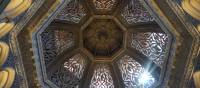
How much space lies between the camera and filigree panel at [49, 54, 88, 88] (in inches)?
416

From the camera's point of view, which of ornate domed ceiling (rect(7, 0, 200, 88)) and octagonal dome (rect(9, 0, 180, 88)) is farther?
octagonal dome (rect(9, 0, 180, 88))

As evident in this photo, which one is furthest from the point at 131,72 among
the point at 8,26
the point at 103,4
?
the point at 8,26

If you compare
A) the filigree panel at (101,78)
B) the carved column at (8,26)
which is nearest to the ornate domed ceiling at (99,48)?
the filigree panel at (101,78)

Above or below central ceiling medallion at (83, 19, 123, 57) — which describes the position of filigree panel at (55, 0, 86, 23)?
above

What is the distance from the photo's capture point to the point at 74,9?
35.5 feet

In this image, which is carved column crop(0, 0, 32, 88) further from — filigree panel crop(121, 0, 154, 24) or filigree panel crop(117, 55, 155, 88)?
filigree panel crop(117, 55, 155, 88)

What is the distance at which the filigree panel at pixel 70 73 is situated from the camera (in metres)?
10.6

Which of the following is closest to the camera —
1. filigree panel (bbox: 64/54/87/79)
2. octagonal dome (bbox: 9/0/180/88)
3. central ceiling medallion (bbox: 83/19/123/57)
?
octagonal dome (bbox: 9/0/180/88)

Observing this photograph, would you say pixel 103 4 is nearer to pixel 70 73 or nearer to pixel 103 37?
pixel 103 37

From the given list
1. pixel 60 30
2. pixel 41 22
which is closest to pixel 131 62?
pixel 60 30

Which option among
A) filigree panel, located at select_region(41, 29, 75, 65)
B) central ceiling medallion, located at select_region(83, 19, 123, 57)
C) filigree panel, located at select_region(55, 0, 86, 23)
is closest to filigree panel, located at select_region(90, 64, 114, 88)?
central ceiling medallion, located at select_region(83, 19, 123, 57)

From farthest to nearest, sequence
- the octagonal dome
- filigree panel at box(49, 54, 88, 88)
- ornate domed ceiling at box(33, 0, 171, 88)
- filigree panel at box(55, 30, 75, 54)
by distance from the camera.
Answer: filigree panel at box(55, 30, 75, 54) → filigree panel at box(49, 54, 88, 88) → ornate domed ceiling at box(33, 0, 171, 88) → the octagonal dome

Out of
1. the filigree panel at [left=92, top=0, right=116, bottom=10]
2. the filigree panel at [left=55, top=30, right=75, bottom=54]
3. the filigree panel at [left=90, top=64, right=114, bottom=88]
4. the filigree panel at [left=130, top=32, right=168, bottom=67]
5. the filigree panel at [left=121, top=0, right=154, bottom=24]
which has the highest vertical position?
the filigree panel at [left=92, top=0, right=116, bottom=10]

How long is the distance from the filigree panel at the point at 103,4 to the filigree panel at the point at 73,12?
1.56 feet
